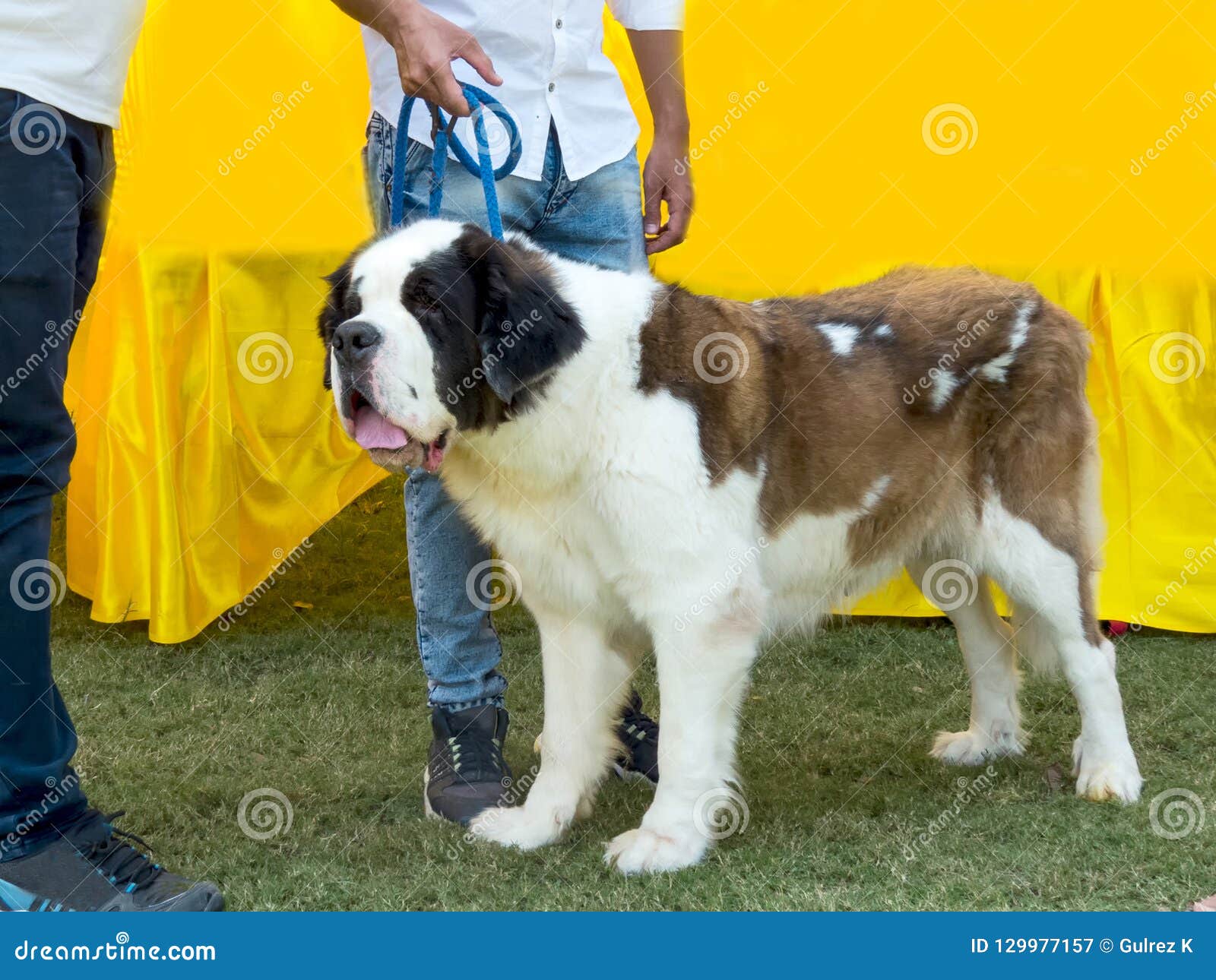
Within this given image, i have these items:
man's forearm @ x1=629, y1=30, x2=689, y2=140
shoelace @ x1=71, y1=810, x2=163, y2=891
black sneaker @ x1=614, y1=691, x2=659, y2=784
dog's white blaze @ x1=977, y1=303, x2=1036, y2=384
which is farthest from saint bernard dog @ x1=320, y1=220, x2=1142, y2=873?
shoelace @ x1=71, y1=810, x2=163, y2=891

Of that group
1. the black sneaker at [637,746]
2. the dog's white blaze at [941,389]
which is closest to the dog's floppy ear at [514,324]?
the dog's white blaze at [941,389]

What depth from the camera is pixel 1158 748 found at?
343 cm

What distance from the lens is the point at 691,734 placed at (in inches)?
A: 105

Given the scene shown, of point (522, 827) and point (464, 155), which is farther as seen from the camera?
point (522, 827)

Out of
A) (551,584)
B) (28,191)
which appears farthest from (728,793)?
(28,191)

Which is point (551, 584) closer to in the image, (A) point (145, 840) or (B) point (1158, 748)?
(A) point (145, 840)

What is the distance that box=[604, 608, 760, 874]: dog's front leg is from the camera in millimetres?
2646

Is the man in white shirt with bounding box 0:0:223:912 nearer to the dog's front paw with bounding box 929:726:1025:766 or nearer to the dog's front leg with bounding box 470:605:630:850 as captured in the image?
the dog's front leg with bounding box 470:605:630:850

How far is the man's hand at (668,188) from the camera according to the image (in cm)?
327

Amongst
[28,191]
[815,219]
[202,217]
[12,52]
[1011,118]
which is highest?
[1011,118]

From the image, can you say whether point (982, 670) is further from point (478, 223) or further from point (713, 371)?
point (478, 223)

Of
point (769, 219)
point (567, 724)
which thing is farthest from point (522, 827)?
point (769, 219)

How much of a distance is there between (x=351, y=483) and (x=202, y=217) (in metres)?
1.06

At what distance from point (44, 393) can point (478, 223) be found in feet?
3.30
